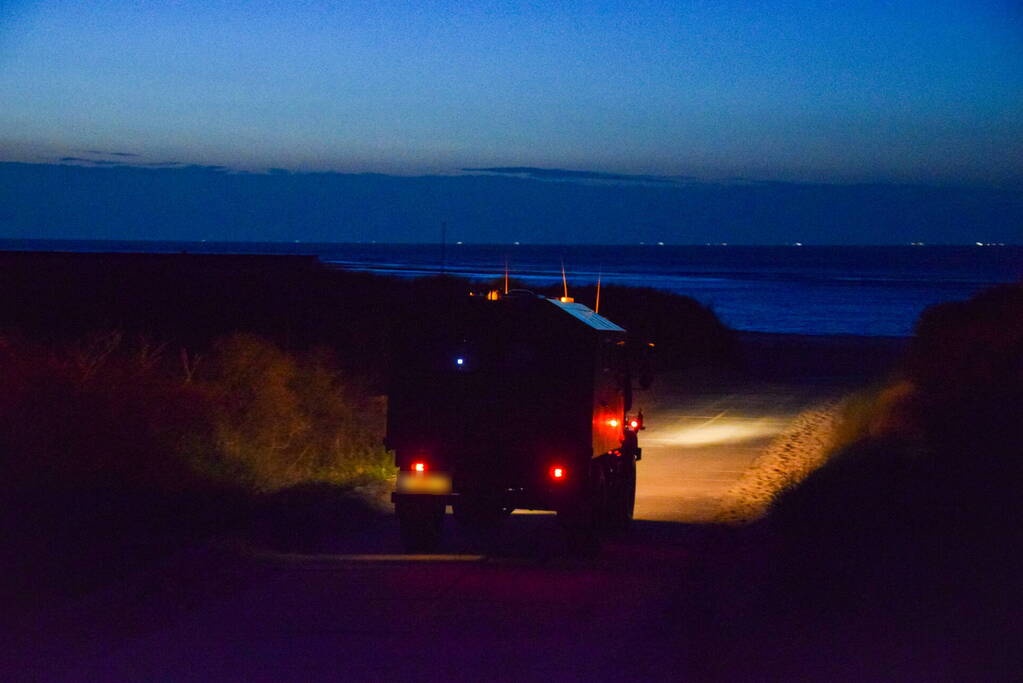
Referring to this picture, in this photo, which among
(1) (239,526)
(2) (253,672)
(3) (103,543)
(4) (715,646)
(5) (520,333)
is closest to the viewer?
(2) (253,672)

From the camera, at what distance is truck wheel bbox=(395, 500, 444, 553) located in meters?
12.5

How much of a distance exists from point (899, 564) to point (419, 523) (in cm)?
514

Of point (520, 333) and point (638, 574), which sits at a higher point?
point (520, 333)

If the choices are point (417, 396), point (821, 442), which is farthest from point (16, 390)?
point (821, 442)

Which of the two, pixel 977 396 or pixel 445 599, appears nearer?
pixel 445 599

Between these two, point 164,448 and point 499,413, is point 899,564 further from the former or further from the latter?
point 164,448

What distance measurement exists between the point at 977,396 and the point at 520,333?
231 inches

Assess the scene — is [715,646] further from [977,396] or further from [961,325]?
[961,325]

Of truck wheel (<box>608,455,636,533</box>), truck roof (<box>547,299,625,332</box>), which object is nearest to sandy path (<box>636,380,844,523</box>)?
truck wheel (<box>608,455,636,533</box>)

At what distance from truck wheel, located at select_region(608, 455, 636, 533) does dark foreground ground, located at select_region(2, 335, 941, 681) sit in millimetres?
359

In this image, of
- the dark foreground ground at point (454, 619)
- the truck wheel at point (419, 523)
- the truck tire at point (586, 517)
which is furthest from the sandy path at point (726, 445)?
the truck wheel at point (419, 523)

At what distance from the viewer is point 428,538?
1277cm

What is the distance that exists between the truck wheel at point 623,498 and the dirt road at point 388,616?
286 millimetres

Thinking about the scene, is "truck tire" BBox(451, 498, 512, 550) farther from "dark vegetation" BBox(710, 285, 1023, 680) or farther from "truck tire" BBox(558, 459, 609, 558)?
"dark vegetation" BBox(710, 285, 1023, 680)
